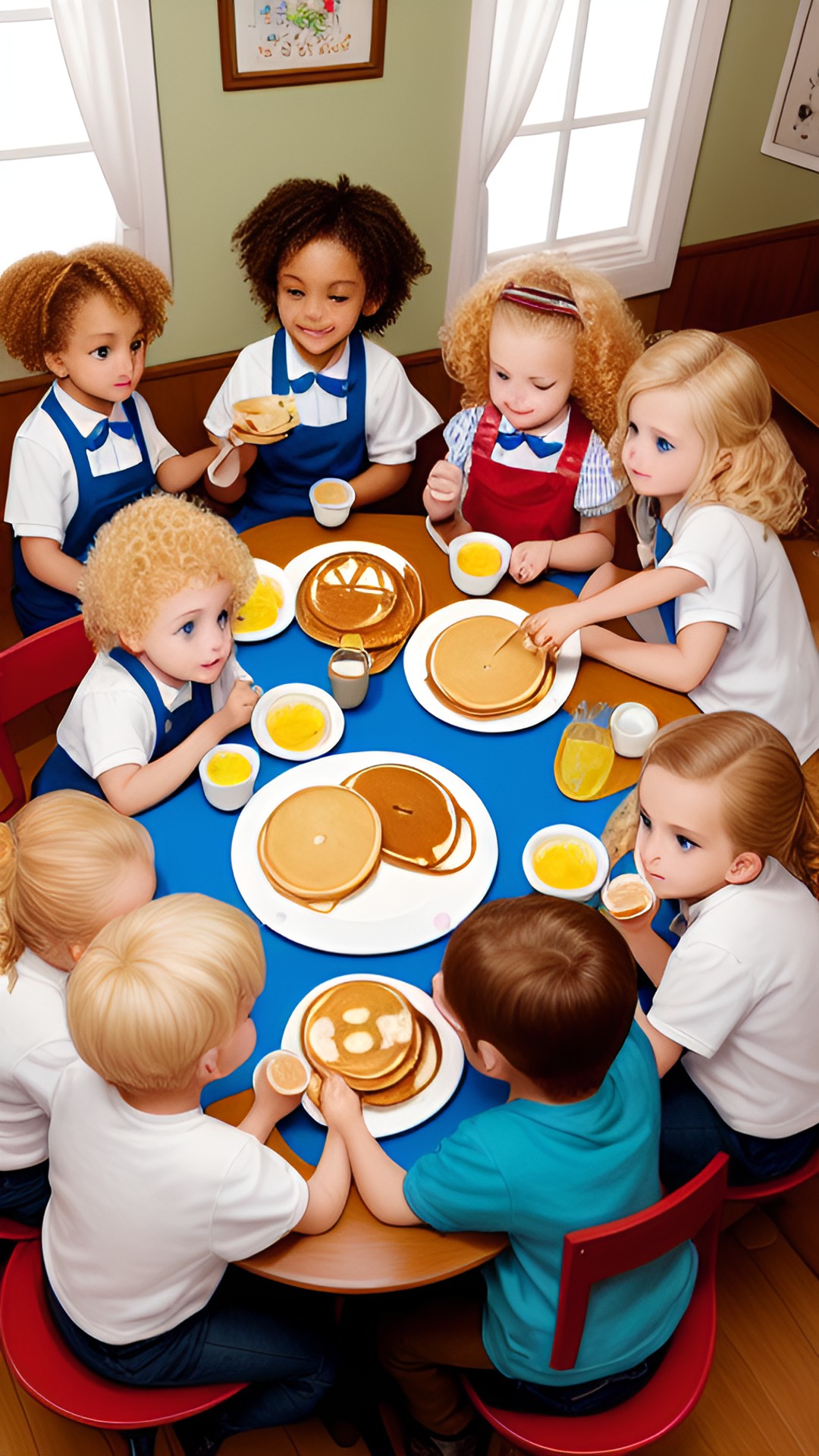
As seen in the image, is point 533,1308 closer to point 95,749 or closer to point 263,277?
point 95,749

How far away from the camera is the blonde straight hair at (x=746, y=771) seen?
1663 mm

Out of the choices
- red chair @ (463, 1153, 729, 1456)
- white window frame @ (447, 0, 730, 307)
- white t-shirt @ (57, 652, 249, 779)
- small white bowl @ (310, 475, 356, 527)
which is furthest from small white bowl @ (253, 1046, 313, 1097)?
white window frame @ (447, 0, 730, 307)

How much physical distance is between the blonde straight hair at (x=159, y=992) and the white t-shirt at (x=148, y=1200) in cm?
7

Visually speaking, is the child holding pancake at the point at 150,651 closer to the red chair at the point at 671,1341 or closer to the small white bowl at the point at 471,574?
the small white bowl at the point at 471,574

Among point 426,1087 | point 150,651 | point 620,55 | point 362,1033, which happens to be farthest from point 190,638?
point 620,55

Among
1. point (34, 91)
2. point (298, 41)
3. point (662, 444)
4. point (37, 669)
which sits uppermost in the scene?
point (298, 41)

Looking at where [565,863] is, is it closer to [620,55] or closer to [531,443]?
[531,443]

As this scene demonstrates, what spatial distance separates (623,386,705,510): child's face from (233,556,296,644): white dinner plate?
77 cm

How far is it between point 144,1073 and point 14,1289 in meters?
0.52

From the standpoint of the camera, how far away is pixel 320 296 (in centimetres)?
264

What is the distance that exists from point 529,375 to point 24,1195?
6.18 ft

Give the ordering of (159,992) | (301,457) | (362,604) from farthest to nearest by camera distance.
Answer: (301,457), (362,604), (159,992)

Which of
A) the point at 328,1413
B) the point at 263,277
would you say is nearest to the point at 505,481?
the point at 263,277

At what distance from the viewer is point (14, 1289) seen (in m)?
1.63
